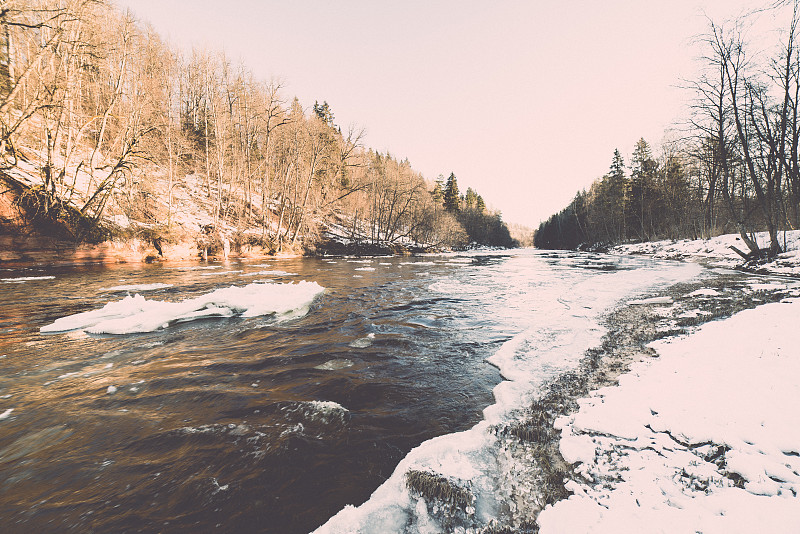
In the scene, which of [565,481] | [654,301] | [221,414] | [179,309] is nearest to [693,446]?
[565,481]

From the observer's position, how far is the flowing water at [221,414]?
6.45 feet

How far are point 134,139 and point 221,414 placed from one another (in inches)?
720

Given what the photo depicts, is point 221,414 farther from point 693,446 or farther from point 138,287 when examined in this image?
point 138,287

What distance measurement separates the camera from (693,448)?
83.4 inches

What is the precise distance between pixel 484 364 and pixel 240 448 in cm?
326

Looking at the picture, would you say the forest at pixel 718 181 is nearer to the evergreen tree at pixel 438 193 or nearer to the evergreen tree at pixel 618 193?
the evergreen tree at pixel 618 193

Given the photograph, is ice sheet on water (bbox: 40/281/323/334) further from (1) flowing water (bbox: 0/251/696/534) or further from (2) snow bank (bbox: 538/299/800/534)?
(2) snow bank (bbox: 538/299/800/534)

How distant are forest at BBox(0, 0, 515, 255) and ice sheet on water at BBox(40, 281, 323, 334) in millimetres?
9621

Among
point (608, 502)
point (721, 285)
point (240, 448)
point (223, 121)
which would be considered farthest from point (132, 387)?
point (223, 121)

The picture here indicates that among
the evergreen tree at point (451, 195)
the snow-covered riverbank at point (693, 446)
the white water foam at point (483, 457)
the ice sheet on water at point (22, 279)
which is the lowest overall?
the white water foam at point (483, 457)

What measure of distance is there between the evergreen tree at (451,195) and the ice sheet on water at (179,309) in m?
68.4

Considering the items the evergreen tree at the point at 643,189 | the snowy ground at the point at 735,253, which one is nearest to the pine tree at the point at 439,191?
the evergreen tree at the point at 643,189

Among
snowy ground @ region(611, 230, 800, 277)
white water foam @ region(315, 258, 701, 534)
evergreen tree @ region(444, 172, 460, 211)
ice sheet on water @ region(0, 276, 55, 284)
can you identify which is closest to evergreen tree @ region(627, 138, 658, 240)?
snowy ground @ region(611, 230, 800, 277)

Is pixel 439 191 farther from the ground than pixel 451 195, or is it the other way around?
pixel 439 191
